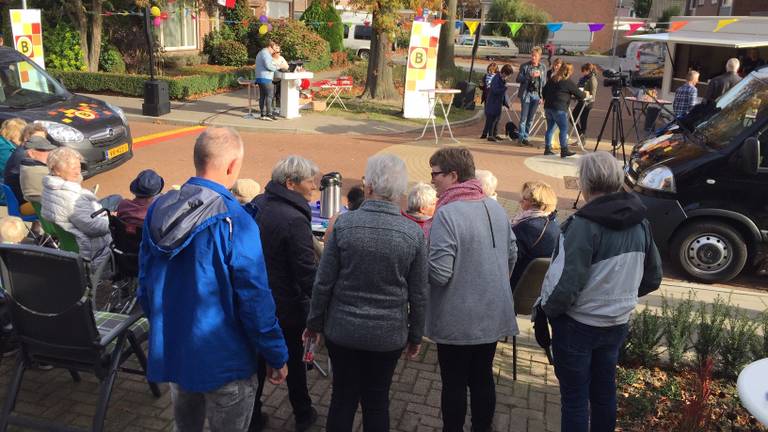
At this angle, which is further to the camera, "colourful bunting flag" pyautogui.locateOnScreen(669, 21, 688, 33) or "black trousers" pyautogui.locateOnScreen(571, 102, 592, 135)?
"colourful bunting flag" pyautogui.locateOnScreen(669, 21, 688, 33)

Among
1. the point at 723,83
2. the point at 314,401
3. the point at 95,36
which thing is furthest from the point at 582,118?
the point at 95,36

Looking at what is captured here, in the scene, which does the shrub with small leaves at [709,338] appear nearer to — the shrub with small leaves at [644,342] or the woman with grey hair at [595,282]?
the shrub with small leaves at [644,342]

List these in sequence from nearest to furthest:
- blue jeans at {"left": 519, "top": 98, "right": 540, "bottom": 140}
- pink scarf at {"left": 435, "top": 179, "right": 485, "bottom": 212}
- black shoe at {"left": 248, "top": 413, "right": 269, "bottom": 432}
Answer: pink scarf at {"left": 435, "top": 179, "right": 485, "bottom": 212}
black shoe at {"left": 248, "top": 413, "right": 269, "bottom": 432}
blue jeans at {"left": 519, "top": 98, "right": 540, "bottom": 140}

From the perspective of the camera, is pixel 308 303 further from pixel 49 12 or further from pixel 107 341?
pixel 49 12

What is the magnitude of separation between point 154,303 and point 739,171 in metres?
5.76

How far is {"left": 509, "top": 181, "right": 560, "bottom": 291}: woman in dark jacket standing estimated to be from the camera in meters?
4.18

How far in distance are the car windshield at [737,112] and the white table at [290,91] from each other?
9354 mm

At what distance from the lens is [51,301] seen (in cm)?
323

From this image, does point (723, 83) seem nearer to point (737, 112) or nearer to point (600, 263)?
point (737, 112)

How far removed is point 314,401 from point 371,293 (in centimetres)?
149

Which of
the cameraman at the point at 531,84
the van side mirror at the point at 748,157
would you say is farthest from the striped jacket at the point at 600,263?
the cameraman at the point at 531,84

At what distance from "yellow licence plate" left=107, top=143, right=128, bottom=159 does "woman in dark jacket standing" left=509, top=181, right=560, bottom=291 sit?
6.96m

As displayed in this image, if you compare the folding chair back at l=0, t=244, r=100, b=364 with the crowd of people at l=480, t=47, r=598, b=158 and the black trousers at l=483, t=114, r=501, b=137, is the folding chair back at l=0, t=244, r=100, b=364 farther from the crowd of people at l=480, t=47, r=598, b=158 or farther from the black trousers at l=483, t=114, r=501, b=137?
the black trousers at l=483, t=114, r=501, b=137

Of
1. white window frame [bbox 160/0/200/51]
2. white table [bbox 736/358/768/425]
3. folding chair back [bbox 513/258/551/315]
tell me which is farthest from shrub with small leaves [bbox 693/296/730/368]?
white window frame [bbox 160/0/200/51]
